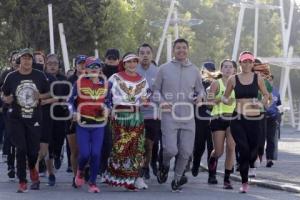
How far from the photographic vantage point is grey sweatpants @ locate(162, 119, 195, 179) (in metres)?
10.9

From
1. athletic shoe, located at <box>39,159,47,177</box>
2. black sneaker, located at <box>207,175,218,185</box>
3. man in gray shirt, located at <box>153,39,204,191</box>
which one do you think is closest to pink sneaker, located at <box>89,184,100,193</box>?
man in gray shirt, located at <box>153,39,204,191</box>

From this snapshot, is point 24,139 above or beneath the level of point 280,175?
above

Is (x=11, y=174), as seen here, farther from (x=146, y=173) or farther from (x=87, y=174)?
(x=146, y=173)

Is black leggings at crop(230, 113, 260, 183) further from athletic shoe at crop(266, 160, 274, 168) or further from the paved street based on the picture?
athletic shoe at crop(266, 160, 274, 168)

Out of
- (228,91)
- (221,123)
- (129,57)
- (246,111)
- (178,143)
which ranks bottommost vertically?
(178,143)

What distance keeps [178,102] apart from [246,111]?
0.93m

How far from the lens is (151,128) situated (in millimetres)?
12008

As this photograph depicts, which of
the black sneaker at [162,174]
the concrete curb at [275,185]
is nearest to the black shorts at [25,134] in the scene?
the black sneaker at [162,174]

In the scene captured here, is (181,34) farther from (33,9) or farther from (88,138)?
(88,138)

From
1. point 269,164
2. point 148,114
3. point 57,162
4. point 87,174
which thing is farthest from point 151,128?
point 269,164

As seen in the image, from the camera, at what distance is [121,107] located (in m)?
11.2

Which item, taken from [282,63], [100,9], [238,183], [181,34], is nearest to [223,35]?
[181,34]

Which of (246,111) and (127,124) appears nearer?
(246,111)

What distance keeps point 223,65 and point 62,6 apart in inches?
670
